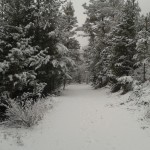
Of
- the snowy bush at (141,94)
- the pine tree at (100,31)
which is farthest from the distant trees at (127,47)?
the snowy bush at (141,94)

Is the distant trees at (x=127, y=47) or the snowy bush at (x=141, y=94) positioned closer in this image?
the snowy bush at (x=141, y=94)

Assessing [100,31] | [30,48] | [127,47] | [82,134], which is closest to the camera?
[82,134]

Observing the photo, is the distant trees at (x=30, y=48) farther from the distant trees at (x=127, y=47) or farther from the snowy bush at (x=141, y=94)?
the snowy bush at (x=141, y=94)

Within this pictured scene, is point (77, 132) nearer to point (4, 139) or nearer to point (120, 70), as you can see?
point (4, 139)

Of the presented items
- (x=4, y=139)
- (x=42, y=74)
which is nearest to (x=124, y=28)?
(x=42, y=74)

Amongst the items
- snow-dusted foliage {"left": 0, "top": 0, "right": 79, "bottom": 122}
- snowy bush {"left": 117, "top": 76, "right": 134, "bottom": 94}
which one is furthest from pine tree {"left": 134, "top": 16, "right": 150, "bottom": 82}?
snow-dusted foliage {"left": 0, "top": 0, "right": 79, "bottom": 122}

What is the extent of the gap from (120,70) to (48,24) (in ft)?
24.7

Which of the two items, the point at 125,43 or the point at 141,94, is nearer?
the point at 141,94

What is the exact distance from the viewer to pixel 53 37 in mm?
21453

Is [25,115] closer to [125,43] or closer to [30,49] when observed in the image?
[30,49]

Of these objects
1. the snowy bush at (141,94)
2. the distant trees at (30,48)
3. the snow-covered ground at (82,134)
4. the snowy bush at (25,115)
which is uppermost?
the distant trees at (30,48)

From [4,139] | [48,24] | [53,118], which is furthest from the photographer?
[48,24]

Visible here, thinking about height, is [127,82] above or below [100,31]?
below

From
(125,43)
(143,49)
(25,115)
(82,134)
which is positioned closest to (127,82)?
(143,49)
